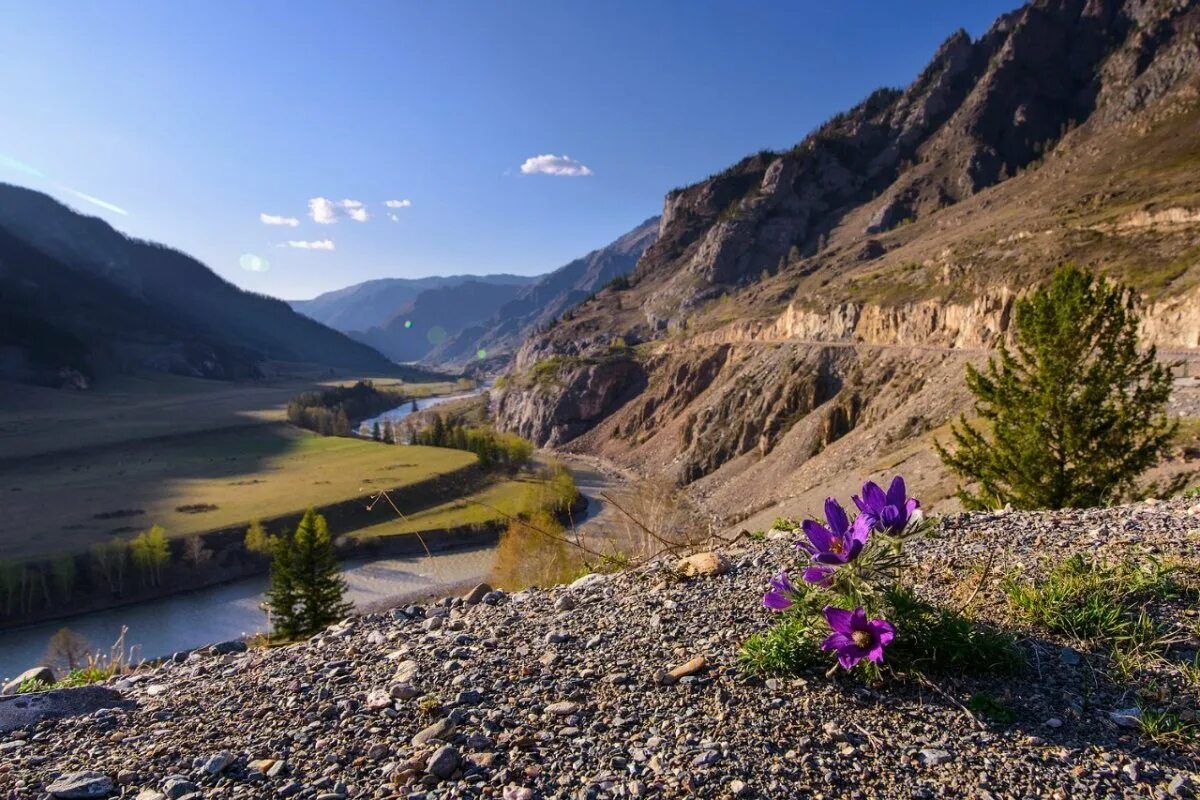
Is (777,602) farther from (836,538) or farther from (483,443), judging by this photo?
(483,443)

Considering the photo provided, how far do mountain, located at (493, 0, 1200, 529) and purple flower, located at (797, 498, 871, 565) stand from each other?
91.2 feet

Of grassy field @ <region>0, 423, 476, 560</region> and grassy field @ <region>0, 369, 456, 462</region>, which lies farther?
grassy field @ <region>0, 369, 456, 462</region>

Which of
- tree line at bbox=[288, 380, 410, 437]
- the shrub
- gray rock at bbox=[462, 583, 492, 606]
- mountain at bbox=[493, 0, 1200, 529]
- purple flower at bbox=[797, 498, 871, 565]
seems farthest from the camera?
tree line at bbox=[288, 380, 410, 437]

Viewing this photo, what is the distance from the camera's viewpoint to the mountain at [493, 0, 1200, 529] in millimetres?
51094

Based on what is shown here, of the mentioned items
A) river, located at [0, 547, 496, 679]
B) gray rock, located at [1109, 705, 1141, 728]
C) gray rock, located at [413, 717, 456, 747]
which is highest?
gray rock, located at [1109, 705, 1141, 728]

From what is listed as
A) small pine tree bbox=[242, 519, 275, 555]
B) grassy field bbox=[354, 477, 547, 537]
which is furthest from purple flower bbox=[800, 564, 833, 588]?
small pine tree bbox=[242, 519, 275, 555]

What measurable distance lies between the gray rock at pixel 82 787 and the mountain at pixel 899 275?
30422mm

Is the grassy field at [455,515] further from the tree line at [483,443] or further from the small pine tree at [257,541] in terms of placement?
the tree line at [483,443]

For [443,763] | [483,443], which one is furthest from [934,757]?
[483,443]

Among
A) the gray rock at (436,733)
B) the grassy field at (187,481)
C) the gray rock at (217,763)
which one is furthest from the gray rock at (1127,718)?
the grassy field at (187,481)

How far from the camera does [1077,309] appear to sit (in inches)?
470

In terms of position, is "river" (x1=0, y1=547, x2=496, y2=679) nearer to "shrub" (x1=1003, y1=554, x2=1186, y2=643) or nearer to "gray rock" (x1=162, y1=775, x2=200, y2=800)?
"gray rock" (x1=162, y1=775, x2=200, y2=800)

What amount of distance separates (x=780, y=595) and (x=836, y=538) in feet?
1.88

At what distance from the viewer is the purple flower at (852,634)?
361 cm
